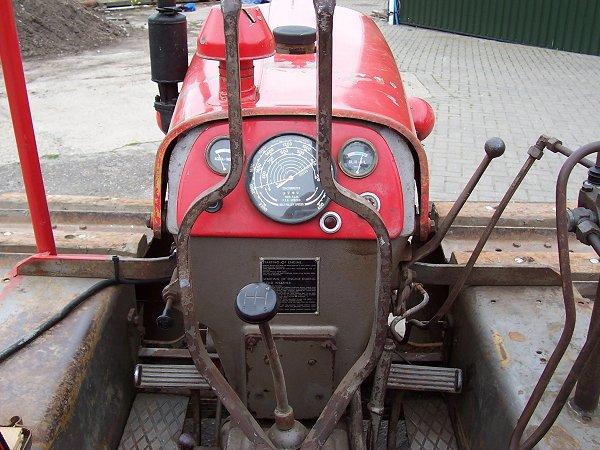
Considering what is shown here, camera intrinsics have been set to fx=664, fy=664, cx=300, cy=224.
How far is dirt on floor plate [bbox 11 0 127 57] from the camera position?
11.2 metres

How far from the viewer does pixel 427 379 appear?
1993mm

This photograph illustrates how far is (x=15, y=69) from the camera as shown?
Result: 177 cm

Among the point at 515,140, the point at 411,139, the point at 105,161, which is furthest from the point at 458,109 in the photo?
the point at 411,139

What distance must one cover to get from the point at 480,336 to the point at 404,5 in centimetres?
1076

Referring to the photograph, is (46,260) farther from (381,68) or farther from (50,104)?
(50,104)


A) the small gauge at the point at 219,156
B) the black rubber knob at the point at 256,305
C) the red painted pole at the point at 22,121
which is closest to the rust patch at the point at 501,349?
the black rubber knob at the point at 256,305

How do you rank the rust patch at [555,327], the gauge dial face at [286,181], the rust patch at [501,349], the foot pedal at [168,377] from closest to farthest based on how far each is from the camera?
the gauge dial face at [286,181]
the rust patch at [501,349]
the rust patch at [555,327]
the foot pedal at [168,377]

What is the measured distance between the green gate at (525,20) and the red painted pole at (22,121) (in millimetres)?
8821

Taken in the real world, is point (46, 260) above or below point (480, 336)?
above

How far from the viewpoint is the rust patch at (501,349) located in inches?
69.6

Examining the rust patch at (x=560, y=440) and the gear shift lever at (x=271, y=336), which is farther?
the rust patch at (x=560, y=440)

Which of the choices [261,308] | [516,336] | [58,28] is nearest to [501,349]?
[516,336]

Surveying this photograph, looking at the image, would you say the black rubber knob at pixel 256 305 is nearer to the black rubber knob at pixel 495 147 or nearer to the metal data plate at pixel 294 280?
the metal data plate at pixel 294 280

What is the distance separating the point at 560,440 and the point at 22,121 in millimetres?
1607
